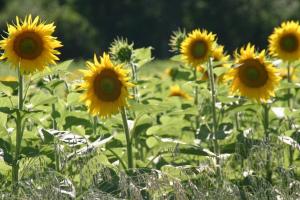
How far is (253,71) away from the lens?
5.48m

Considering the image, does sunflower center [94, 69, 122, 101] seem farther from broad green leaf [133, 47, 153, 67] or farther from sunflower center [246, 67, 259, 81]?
sunflower center [246, 67, 259, 81]

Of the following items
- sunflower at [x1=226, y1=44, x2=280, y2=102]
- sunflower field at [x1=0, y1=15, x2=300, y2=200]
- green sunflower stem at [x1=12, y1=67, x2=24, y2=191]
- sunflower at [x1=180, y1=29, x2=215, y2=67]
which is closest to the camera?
sunflower field at [x1=0, y1=15, x2=300, y2=200]

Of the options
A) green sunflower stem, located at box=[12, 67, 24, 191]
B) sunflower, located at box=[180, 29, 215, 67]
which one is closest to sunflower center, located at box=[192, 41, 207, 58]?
sunflower, located at box=[180, 29, 215, 67]

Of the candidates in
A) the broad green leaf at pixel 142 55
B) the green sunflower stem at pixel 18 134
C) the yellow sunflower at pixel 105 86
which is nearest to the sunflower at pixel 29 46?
the green sunflower stem at pixel 18 134

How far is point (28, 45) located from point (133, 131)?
0.70 m

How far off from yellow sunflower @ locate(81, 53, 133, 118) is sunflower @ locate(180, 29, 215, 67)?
35.4 inches

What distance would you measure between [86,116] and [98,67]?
0.75 metres

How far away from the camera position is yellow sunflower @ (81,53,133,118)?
189 inches

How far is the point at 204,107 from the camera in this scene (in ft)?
19.9

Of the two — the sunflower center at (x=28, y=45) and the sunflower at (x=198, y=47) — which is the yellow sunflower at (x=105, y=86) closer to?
the sunflower center at (x=28, y=45)

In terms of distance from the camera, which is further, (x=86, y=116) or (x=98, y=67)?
(x=86, y=116)

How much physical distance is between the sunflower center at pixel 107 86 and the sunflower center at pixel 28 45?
0.33 meters

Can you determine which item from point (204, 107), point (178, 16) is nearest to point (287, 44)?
point (204, 107)

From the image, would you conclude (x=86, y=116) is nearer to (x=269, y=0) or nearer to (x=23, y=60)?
(x=23, y=60)
